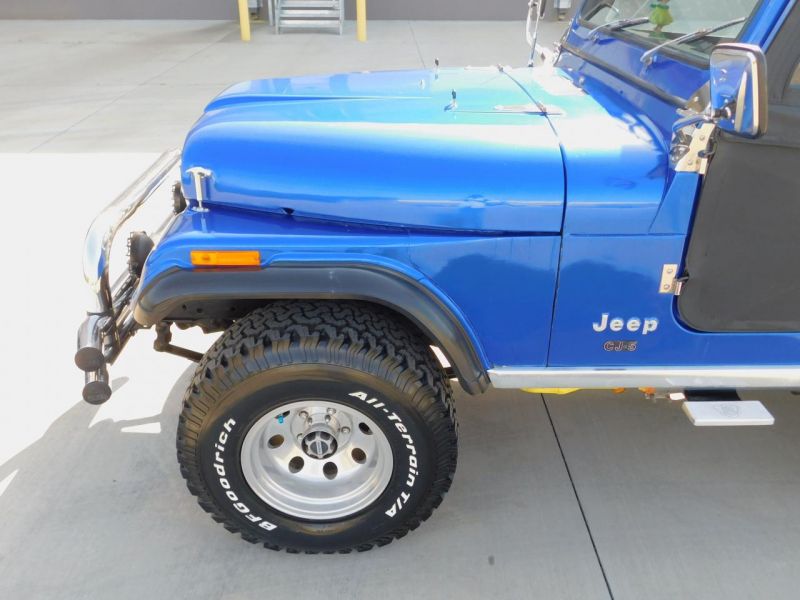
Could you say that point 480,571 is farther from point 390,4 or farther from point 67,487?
point 390,4

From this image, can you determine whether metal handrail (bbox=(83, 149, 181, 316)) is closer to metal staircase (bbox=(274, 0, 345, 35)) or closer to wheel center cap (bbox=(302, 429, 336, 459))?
wheel center cap (bbox=(302, 429, 336, 459))

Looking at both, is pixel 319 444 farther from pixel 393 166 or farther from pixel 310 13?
pixel 310 13

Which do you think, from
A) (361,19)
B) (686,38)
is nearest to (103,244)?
(686,38)

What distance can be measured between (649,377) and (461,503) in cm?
81

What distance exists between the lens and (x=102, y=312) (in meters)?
2.06

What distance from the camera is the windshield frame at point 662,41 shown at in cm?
176

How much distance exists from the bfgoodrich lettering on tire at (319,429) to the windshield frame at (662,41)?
3.68 ft

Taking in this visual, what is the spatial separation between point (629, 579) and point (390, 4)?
48.7 feet

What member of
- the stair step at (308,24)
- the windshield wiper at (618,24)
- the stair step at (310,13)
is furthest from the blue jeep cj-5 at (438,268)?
the stair step at (310,13)

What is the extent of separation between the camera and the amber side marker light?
1.75 meters

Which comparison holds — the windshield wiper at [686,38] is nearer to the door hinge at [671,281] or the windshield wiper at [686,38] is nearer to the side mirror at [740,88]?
the side mirror at [740,88]

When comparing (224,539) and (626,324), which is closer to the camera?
(626,324)

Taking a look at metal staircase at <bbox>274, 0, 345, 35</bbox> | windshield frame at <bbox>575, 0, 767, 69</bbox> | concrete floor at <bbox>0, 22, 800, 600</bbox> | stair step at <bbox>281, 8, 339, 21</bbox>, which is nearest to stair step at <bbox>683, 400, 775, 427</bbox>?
concrete floor at <bbox>0, 22, 800, 600</bbox>

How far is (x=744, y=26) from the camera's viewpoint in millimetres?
1767
